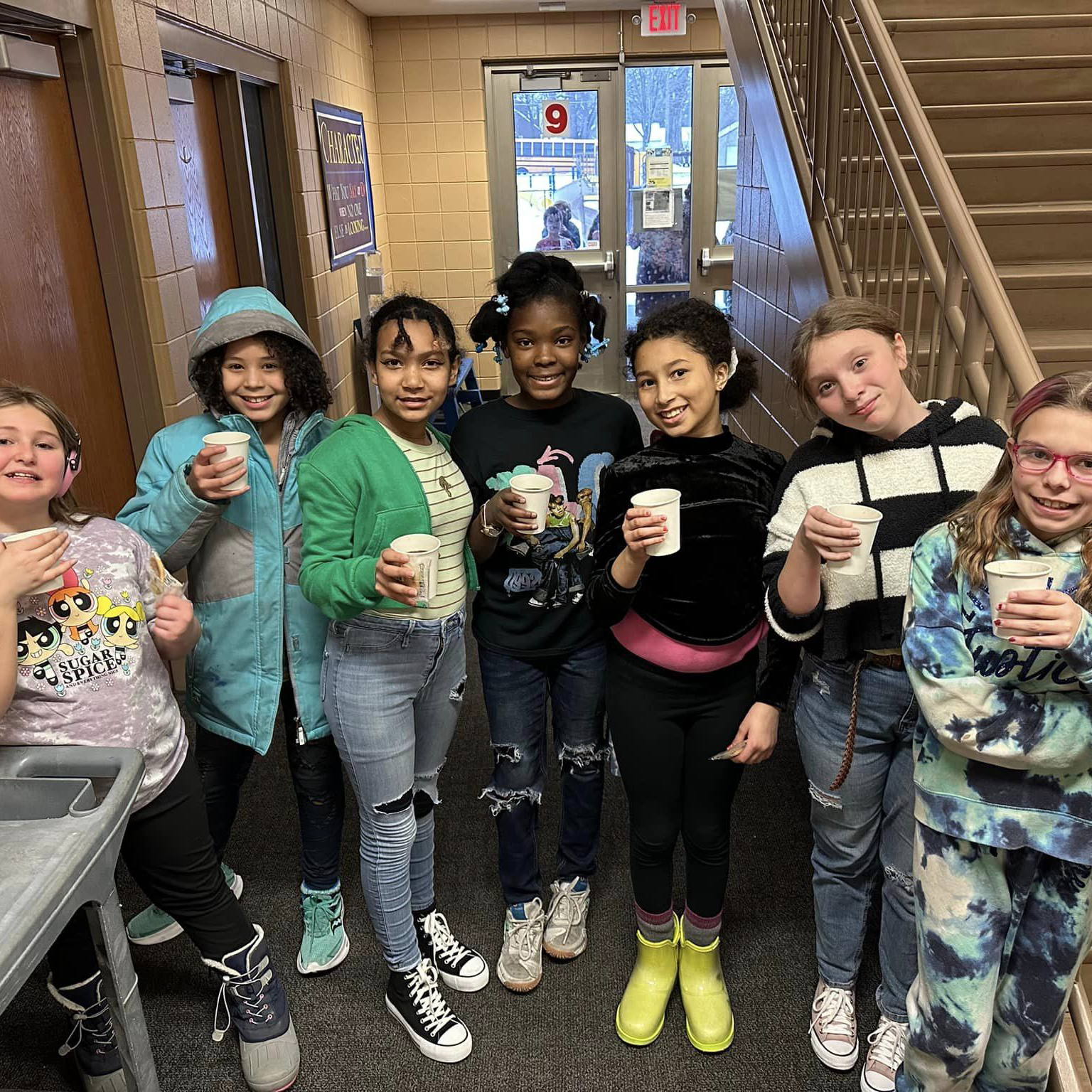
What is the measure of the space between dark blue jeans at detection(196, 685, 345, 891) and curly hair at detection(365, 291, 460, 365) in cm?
76

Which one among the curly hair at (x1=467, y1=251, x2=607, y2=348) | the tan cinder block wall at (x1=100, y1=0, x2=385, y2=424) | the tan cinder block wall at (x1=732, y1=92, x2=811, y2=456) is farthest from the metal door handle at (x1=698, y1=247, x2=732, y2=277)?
the curly hair at (x1=467, y1=251, x2=607, y2=348)

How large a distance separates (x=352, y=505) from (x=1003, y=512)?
1.05 metres

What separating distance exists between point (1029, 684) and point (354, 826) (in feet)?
6.18

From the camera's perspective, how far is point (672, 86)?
7094 mm

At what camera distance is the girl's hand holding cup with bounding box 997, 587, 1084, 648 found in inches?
43.2

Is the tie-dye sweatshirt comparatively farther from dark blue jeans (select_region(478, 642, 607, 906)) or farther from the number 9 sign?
the number 9 sign

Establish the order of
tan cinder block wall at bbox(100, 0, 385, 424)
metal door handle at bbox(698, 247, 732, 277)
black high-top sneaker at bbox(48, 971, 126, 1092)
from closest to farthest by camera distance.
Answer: black high-top sneaker at bbox(48, 971, 126, 1092), tan cinder block wall at bbox(100, 0, 385, 424), metal door handle at bbox(698, 247, 732, 277)

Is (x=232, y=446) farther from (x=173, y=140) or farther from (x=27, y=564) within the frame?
(x=173, y=140)

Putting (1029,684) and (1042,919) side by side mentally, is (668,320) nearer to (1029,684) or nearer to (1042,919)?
(1029,684)

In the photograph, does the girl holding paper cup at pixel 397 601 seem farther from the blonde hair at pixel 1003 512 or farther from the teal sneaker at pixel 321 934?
the blonde hair at pixel 1003 512

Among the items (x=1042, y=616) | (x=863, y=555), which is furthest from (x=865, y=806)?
(x=1042, y=616)

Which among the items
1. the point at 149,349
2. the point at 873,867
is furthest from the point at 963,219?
the point at 149,349

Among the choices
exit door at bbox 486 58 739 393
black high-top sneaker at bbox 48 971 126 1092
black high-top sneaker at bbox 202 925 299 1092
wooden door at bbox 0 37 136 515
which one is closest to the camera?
black high-top sneaker at bbox 48 971 126 1092

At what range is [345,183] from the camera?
574 cm
